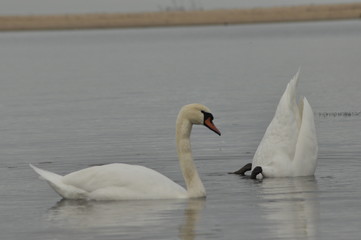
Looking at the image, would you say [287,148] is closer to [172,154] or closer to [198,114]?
[198,114]

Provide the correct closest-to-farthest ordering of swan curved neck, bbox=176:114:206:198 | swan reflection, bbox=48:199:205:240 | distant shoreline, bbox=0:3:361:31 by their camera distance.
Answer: swan reflection, bbox=48:199:205:240 → swan curved neck, bbox=176:114:206:198 → distant shoreline, bbox=0:3:361:31

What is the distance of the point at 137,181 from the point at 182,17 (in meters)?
136

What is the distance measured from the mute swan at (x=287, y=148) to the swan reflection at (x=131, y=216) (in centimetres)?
223

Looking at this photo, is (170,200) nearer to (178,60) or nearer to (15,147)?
(15,147)

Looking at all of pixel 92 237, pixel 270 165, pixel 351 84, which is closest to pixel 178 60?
pixel 351 84

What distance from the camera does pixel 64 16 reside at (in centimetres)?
14062

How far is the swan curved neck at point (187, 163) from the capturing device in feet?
45.5

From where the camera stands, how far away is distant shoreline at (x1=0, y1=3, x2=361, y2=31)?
138 meters

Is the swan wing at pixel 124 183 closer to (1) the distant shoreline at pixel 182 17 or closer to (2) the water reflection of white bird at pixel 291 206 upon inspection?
(2) the water reflection of white bird at pixel 291 206

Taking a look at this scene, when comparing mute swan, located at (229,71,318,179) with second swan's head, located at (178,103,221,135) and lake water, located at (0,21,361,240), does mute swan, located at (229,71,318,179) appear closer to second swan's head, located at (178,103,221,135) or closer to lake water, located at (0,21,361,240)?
lake water, located at (0,21,361,240)

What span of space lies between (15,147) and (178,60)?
125ft

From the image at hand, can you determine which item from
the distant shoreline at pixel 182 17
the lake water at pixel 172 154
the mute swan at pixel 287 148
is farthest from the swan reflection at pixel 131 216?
the distant shoreline at pixel 182 17

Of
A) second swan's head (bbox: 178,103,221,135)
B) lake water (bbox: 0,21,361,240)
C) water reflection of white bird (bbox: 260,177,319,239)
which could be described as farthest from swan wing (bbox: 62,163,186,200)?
water reflection of white bird (bbox: 260,177,319,239)

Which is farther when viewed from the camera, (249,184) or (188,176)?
(249,184)
